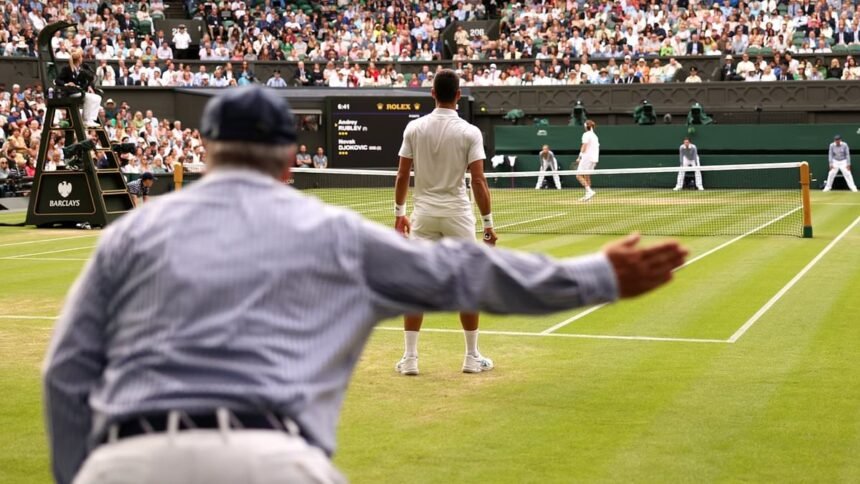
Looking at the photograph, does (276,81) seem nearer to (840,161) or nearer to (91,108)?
(91,108)

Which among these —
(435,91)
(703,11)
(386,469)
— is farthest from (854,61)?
(386,469)

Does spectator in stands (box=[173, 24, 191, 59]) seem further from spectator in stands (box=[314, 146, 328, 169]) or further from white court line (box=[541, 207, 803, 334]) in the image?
white court line (box=[541, 207, 803, 334])

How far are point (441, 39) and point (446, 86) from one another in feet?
132

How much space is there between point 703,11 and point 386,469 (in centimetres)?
4146

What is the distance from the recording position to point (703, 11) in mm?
46031

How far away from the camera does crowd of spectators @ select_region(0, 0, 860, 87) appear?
42656 mm

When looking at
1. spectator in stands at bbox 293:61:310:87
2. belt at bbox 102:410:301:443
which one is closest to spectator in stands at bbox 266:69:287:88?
spectator in stands at bbox 293:61:310:87

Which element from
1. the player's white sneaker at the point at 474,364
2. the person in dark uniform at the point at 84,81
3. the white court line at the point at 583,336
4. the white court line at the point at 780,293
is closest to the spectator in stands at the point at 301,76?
the person in dark uniform at the point at 84,81

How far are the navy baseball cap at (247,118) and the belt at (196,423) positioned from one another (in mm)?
756

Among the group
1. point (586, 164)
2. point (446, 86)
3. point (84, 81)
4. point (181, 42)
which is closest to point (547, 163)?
point (586, 164)

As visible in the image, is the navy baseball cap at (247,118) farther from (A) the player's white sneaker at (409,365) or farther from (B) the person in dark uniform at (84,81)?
(B) the person in dark uniform at (84,81)

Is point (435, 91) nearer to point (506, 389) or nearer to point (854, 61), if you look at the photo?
point (506, 389)

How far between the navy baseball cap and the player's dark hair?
6527mm

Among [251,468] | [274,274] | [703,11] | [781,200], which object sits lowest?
[781,200]
